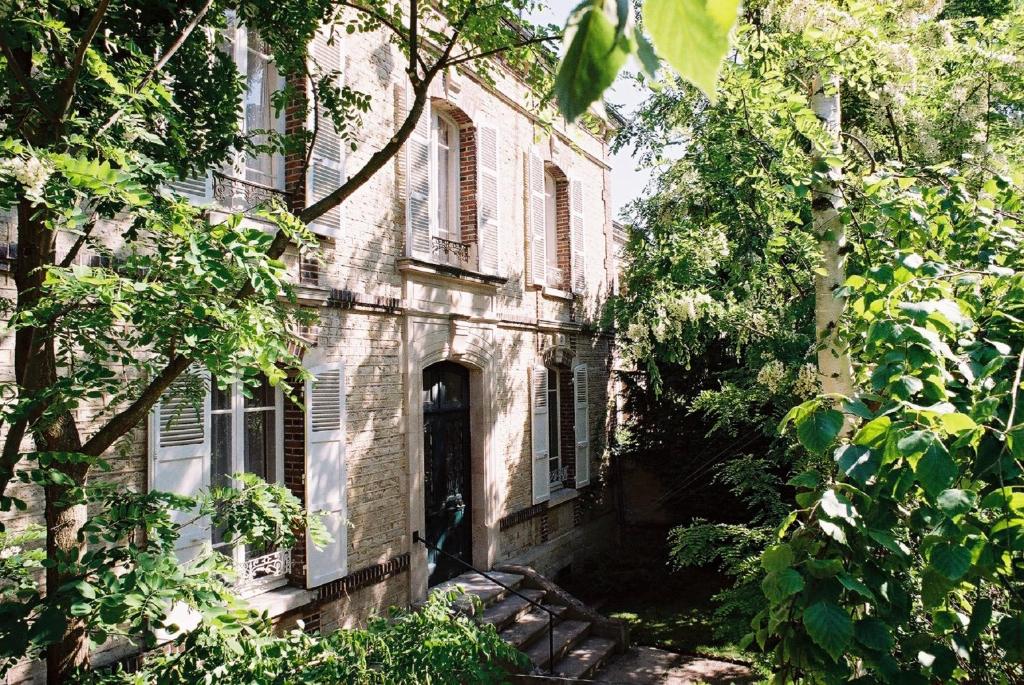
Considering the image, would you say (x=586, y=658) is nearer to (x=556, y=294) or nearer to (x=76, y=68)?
(x=556, y=294)

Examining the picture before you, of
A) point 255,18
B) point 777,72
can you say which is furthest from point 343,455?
point 777,72

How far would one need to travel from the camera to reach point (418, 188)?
830 cm

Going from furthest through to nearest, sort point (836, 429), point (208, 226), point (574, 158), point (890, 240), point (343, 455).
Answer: point (574, 158) → point (343, 455) → point (890, 240) → point (208, 226) → point (836, 429)

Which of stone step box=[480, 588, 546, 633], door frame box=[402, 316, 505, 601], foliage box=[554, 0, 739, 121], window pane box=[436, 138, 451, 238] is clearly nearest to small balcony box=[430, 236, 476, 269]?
window pane box=[436, 138, 451, 238]

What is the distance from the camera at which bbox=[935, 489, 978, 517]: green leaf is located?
1608 mm

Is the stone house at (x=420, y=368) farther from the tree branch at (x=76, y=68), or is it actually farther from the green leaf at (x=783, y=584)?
the green leaf at (x=783, y=584)

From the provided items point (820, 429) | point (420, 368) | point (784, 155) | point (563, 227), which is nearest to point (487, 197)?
point (420, 368)

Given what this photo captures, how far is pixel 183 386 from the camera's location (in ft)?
14.4

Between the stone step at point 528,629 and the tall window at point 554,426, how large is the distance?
10.5 ft

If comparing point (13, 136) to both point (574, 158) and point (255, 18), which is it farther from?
point (574, 158)

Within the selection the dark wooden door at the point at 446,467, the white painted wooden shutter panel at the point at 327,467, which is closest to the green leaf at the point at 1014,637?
the white painted wooden shutter panel at the point at 327,467

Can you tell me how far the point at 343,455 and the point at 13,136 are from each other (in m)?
4.49

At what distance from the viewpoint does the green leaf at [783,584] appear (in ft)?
5.51

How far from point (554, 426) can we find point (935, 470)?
10630mm
